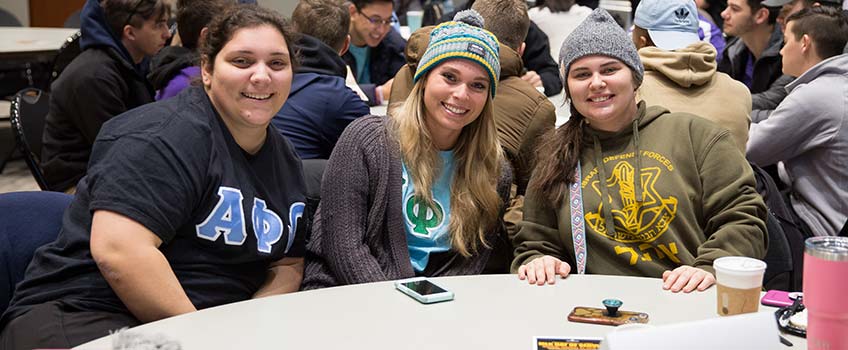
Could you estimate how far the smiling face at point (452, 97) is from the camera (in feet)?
8.43

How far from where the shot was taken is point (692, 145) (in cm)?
243

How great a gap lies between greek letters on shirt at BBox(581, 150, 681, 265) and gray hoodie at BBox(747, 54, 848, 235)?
125cm

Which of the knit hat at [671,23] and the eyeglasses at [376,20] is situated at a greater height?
the knit hat at [671,23]

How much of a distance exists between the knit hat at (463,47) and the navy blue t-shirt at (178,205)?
0.63 m

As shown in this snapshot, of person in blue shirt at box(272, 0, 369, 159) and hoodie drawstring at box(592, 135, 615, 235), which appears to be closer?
hoodie drawstring at box(592, 135, 615, 235)

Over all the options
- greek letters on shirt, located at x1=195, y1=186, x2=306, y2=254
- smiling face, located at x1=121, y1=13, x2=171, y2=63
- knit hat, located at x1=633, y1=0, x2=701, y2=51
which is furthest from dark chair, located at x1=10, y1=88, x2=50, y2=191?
knit hat, located at x1=633, y1=0, x2=701, y2=51

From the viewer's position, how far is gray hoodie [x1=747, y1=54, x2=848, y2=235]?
3359 millimetres

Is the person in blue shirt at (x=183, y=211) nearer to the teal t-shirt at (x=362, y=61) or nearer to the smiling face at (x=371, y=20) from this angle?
the smiling face at (x=371, y=20)

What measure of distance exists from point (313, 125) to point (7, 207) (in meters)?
1.36

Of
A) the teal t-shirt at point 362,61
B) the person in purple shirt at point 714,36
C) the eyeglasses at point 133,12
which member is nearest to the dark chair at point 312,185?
the eyeglasses at point 133,12

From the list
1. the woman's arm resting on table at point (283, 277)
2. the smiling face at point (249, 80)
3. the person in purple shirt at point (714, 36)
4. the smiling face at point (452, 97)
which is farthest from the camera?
the person in purple shirt at point (714, 36)

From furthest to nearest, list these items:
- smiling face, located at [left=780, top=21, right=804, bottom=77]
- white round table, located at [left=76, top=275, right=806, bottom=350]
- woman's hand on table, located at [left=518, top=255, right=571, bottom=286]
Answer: smiling face, located at [left=780, top=21, right=804, bottom=77] < woman's hand on table, located at [left=518, top=255, right=571, bottom=286] < white round table, located at [left=76, top=275, right=806, bottom=350]

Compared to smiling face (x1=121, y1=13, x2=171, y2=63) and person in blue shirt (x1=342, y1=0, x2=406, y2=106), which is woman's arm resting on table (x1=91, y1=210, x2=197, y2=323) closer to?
smiling face (x1=121, y1=13, x2=171, y2=63)

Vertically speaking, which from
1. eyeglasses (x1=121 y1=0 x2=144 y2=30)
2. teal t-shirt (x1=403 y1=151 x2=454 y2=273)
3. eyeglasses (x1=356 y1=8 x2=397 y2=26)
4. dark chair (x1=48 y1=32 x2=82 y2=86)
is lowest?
dark chair (x1=48 y1=32 x2=82 y2=86)
